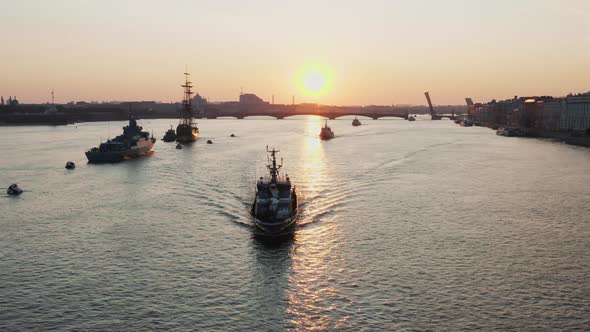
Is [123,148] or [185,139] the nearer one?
[123,148]

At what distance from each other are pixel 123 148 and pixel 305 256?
73.4 metres

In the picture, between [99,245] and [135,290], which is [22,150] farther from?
[135,290]

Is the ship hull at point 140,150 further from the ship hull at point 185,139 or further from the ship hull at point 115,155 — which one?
the ship hull at point 185,139

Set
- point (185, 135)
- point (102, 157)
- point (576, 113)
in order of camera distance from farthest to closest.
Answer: point (576, 113) < point (185, 135) < point (102, 157)

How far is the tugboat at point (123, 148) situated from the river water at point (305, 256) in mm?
22121

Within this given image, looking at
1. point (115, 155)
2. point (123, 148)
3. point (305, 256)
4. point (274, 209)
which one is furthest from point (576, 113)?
point (305, 256)

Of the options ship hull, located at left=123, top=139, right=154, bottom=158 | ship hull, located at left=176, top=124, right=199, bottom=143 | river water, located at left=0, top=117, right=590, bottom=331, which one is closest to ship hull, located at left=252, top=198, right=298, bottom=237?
river water, located at left=0, top=117, right=590, bottom=331

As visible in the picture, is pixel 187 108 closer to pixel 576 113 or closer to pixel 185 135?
pixel 185 135

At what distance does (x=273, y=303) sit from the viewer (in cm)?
2945

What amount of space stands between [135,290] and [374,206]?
30.2m

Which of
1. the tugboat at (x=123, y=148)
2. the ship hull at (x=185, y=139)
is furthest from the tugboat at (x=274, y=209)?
the ship hull at (x=185, y=139)

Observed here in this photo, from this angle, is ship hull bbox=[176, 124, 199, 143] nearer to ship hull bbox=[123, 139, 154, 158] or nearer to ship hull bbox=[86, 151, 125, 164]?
ship hull bbox=[123, 139, 154, 158]

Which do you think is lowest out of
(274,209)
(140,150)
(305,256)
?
(305,256)

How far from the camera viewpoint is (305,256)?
37469mm
